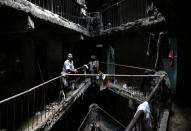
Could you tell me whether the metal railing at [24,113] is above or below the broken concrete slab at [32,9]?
below

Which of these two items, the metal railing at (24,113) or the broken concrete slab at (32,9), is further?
the metal railing at (24,113)

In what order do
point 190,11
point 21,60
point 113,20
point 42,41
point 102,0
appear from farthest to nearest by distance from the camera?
1. point 102,0
2. point 113,20
3. point 42,41
4. point 21,60
5. point 190,11

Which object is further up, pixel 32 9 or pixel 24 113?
pixel 32 9

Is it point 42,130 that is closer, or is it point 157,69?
Answer: point 42,130

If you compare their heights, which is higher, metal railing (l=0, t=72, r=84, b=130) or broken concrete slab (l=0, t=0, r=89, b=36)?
broken concrete slab (l=0, t=0, r=89, b=36)

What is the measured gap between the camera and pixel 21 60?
530 centimetres

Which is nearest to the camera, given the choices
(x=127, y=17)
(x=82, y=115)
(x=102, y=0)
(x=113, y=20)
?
(x=127, y=17)

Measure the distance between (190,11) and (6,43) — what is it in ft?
18.0

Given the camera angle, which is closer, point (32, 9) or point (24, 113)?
point (32, 9)

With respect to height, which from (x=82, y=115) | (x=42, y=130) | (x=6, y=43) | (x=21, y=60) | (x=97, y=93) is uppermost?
(x=6, y=43)

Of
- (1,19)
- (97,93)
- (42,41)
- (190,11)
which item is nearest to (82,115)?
(97,93)

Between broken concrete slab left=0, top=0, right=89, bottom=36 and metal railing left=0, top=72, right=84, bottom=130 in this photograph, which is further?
metal railing left=0, top=72, right=84, bottom=130

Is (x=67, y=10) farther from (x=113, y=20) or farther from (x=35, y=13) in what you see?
(x=113, y=20)

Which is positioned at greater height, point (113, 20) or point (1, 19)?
point (113, 20)
